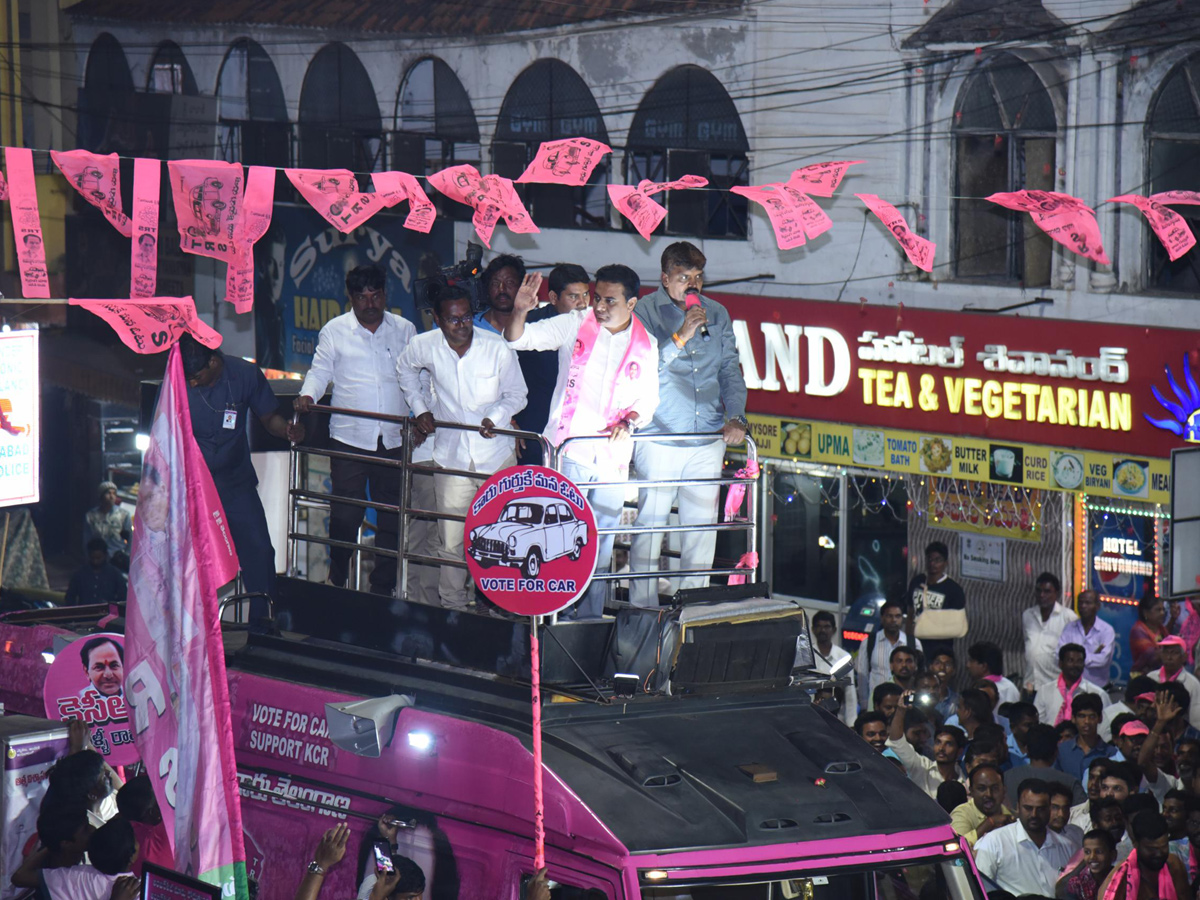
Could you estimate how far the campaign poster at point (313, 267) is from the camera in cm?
2348

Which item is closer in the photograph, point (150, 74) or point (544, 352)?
point (544, 352)

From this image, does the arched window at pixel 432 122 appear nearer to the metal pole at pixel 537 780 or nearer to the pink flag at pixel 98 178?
the pink flag at pixel 98 178

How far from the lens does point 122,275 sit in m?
27.8

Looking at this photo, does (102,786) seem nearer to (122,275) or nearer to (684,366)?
(684,366)

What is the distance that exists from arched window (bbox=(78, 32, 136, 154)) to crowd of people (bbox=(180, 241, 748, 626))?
56.0ft

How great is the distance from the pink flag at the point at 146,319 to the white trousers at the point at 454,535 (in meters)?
2.44

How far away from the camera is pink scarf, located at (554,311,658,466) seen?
9.48 m

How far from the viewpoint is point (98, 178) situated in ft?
37.9

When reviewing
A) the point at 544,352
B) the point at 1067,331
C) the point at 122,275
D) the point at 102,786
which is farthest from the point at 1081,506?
the point at 122,275

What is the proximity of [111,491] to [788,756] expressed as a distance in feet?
50.2

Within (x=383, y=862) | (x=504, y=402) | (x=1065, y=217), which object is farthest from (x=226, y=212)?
(x=1065, y=217)

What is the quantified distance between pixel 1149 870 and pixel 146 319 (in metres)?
7.46

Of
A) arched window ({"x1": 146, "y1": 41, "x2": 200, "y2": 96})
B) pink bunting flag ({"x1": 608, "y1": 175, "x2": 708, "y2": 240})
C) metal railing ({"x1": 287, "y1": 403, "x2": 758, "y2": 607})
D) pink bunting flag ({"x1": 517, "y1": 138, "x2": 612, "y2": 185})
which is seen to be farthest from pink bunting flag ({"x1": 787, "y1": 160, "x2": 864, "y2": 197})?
arched window ({"x1": 146, "y1": 41, "x2": 200, "y2": 96})

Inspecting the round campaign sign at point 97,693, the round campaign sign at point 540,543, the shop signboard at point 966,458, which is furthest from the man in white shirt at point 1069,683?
the round campaign sign at point 97,693
